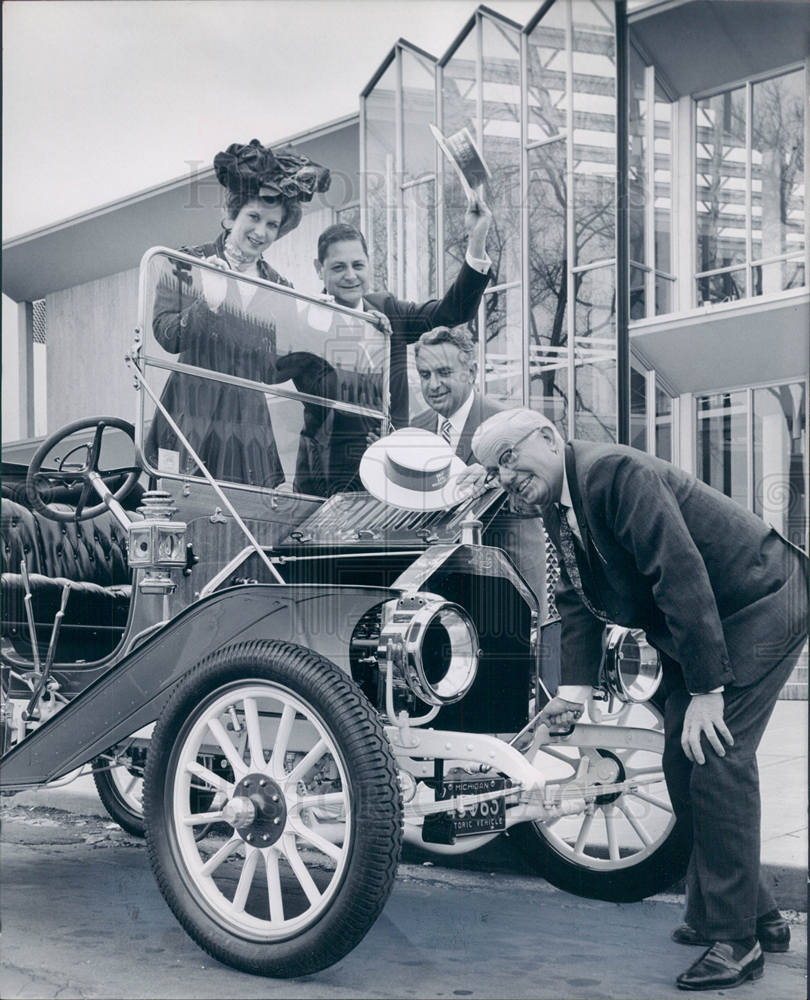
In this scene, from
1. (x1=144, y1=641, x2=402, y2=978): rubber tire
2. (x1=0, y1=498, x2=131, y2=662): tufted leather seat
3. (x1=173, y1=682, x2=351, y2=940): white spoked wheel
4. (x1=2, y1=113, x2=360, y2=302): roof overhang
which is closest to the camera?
(x1=144, y1=641, x2=402, y2=978): rubber tire

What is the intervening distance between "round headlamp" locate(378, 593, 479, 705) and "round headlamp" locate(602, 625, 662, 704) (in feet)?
1.63

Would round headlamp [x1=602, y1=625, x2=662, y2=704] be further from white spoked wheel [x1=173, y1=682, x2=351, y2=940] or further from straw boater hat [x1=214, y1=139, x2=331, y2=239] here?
straw boater hat [x1=214, y1=139, x2=331, y2=239]

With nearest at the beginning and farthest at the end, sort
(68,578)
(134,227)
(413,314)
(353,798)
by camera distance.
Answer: (353,798) → (413,314) → (134,227) → (68,578)

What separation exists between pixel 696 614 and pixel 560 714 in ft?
1.83

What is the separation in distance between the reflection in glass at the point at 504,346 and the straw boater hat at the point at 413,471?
23 cm

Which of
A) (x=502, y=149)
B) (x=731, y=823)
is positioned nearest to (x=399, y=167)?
(x=502, y=149)

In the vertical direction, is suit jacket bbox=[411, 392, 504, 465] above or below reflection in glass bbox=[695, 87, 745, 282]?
below

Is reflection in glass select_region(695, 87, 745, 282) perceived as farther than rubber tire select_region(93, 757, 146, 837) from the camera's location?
No

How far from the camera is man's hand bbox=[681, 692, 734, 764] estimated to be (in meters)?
2.98

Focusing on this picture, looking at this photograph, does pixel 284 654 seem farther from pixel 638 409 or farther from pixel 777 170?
pixel 777 170

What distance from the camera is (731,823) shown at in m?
2.99

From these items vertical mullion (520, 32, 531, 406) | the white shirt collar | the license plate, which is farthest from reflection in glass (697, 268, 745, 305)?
the license plate

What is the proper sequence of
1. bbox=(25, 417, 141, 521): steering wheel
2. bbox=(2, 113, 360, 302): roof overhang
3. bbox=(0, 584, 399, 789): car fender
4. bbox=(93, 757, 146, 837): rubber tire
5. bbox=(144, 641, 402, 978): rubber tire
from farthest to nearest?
bbox=(93, 757, 146, 837): rubber tire, bbox=(25, 417, 141, 521): steering wheel, bbox=(2, 113, 360, 302): roof overhang, bbox=(0, 584, 399, 789): car fender, bbox=(144, 641, 402, 978): rubber tire

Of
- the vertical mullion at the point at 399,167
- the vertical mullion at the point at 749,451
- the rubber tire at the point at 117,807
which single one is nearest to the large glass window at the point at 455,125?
the vertical mullion at the point at 399,167
